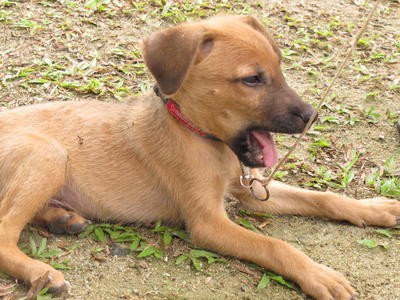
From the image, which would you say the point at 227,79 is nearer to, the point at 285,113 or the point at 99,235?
the point at 285,113

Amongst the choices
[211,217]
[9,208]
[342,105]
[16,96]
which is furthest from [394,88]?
[9,208]

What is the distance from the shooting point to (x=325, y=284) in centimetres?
408

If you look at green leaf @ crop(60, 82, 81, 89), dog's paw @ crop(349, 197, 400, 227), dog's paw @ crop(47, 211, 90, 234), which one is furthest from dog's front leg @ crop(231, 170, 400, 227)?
green leaf @ crop(60, 82, 81, 89)

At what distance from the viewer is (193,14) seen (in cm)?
864

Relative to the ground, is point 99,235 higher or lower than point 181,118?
lower

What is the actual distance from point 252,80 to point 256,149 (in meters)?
0.58

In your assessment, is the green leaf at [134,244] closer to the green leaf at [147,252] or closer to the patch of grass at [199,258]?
the green leaf at [147,252]

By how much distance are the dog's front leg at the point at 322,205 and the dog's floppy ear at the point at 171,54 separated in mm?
1296

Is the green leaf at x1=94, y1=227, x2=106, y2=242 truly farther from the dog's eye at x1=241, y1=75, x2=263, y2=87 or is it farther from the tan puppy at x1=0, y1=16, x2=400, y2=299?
the dog's eye at x1=241, y1=75, x2=263, y2=87

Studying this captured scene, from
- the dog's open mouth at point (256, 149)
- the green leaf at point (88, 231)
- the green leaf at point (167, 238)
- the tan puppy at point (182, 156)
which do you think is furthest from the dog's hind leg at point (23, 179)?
the dog's open mouth at point (256, 149)


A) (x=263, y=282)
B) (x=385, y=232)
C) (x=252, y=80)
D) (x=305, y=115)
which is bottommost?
(x=385, y=232)

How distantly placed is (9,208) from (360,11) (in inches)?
288

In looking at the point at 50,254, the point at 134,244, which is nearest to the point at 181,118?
the point at 134,244

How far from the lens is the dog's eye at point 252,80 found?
4242 mm
